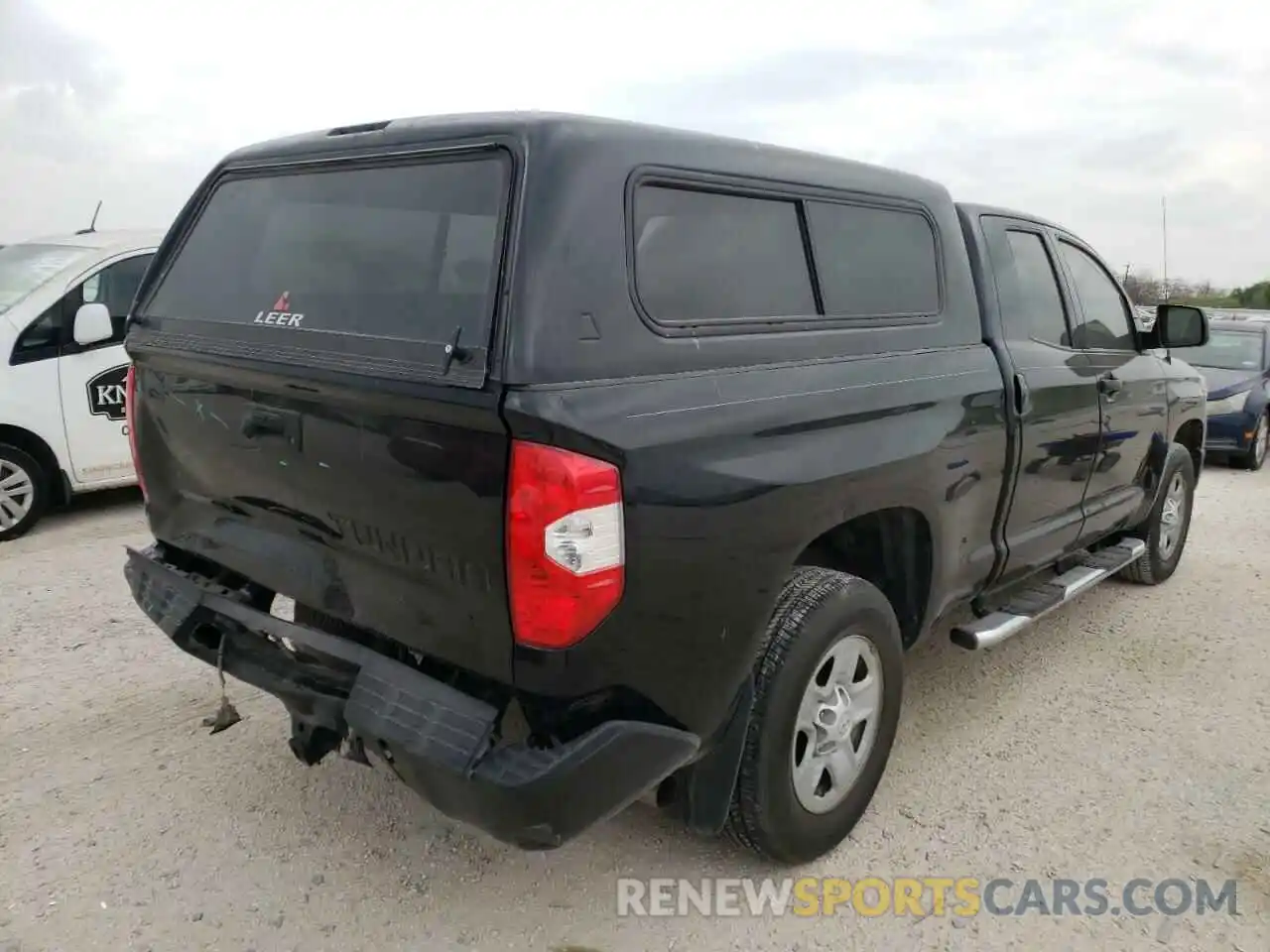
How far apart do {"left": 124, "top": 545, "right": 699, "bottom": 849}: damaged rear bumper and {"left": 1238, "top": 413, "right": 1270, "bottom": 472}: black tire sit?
30.6 feet

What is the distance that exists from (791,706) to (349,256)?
1.70m

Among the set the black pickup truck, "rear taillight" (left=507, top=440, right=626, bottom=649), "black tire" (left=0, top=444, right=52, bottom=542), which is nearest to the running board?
the black pickup truck

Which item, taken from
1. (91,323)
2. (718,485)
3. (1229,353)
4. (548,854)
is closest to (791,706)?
(718,485)

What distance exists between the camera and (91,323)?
19.6ft

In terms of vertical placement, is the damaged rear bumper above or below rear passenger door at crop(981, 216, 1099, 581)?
below

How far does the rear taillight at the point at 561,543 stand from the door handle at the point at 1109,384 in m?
3.00

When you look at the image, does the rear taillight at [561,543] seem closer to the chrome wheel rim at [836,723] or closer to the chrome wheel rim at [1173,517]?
the chrome wheel rim at [836,723]

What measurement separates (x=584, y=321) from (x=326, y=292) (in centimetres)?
85

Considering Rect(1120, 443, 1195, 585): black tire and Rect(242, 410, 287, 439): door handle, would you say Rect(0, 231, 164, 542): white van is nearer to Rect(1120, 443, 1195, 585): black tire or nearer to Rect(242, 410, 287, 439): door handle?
Rect(242, 410, 287, 439): door handle

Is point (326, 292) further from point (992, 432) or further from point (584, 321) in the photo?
point (992, 432)

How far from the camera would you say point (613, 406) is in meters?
2.15

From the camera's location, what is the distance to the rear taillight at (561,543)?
2049mm

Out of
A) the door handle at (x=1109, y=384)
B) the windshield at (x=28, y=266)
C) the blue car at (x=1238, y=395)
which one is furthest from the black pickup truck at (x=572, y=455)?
the blue car at (x=1238, y=395)

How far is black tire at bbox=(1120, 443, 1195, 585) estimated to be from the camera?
528 cm
